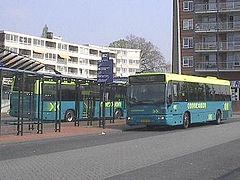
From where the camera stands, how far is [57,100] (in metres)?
26.3

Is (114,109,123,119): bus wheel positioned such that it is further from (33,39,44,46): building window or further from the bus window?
(33,39,44,46): building window

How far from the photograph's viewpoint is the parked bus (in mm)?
24156

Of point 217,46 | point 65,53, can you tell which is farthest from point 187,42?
point 65,53

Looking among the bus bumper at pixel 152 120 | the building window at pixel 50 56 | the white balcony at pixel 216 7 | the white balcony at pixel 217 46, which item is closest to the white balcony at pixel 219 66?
the white balcony at pixel 217 46

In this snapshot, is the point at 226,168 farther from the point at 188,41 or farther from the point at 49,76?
the point at 188,41

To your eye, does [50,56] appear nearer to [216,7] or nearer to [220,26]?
[216,7]

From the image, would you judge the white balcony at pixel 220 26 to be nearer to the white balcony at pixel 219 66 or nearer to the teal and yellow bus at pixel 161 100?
the white balcony at pixel 219 66

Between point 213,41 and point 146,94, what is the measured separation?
47666 mm

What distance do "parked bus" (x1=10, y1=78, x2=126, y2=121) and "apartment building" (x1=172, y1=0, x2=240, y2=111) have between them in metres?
35.5

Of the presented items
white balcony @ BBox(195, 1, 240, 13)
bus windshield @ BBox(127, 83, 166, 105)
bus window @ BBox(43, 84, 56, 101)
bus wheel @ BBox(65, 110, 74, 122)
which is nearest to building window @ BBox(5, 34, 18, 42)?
white balcony @ BBox(195, 1, 240, 13)

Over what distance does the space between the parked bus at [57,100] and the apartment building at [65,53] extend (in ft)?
225

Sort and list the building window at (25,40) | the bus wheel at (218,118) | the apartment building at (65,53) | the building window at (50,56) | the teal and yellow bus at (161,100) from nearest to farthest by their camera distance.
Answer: the teal and yellow bus at (161,100)
the bus wheel at (218,118)
the apartment building at (65,53)
the building window at (25,40)
the building window at (50,56)

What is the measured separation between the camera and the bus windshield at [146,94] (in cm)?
2592

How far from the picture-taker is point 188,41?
74438 mm
